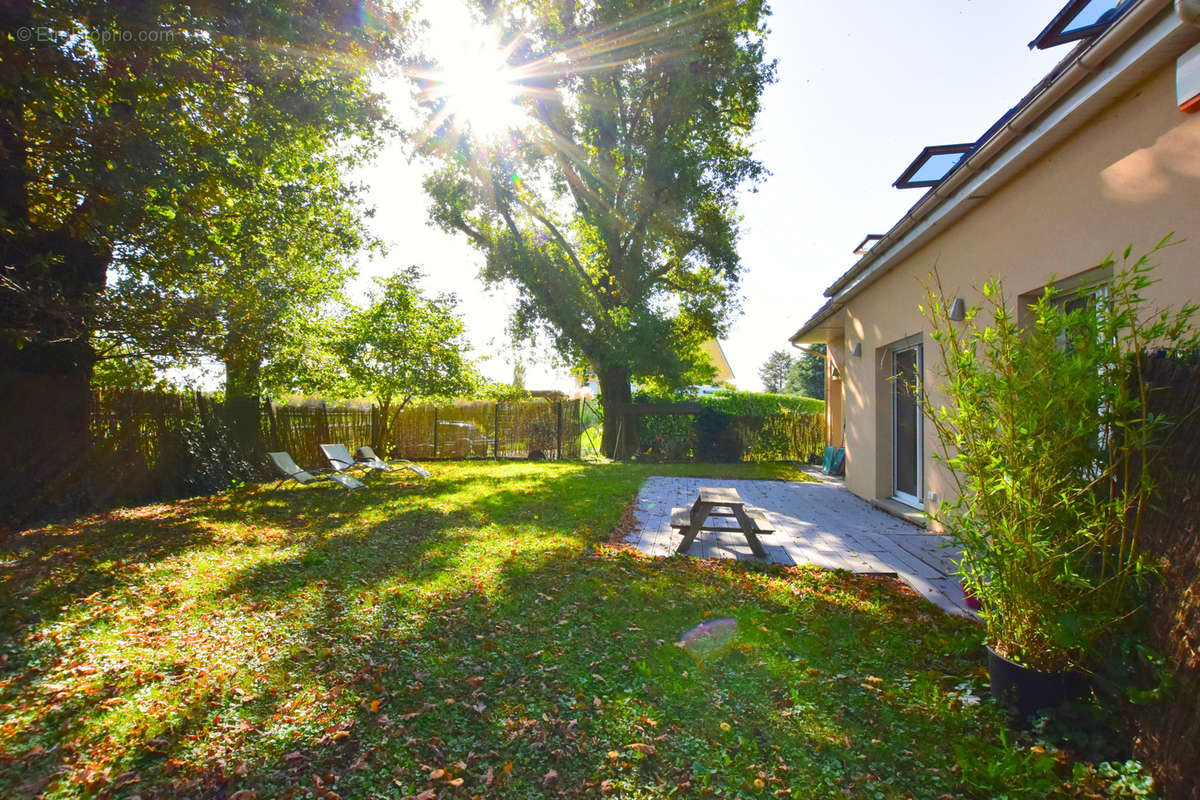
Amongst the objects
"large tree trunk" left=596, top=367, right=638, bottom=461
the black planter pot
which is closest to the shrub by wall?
the black planter pot

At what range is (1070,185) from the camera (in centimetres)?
420

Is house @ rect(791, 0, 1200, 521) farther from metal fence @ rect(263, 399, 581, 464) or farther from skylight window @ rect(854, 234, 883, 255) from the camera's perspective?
Answer: metal fence @ rect(263, 399, 581, 464)

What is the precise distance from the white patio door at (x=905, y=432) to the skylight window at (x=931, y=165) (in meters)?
2.31

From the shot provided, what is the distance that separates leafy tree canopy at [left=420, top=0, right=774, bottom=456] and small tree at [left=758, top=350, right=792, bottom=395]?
33574 millimetres

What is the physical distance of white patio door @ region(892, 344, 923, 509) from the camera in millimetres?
7582

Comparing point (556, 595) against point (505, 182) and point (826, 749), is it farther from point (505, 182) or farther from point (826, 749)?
point (505, 182)

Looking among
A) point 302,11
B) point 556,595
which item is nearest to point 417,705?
point 556,595

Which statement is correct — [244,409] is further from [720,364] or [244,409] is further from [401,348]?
[720,364]

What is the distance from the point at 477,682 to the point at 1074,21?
6.35 m

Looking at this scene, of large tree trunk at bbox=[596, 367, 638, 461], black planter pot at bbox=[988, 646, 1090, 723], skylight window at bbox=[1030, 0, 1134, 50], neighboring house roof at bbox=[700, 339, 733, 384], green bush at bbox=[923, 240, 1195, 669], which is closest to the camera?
green bush at bbox=[923, 240, 1195, 669]

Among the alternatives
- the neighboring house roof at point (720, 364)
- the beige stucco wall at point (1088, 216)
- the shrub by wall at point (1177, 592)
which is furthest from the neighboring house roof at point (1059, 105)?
the neighboring house roof at point (720, 364)

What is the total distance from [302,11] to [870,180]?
7.91 m

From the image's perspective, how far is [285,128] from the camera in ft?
25.2

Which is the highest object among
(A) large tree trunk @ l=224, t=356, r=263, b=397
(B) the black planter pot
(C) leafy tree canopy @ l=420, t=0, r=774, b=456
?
(C) leafy tree canopy @ l=420, t=0, r=774, b=456
